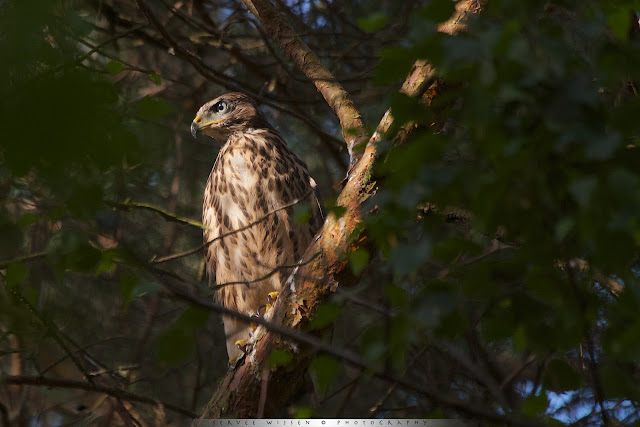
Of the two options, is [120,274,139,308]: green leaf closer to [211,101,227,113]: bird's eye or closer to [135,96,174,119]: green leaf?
[135,96,174,119]: green leaf

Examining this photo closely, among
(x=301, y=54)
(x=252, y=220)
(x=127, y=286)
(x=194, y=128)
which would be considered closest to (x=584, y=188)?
(x=127, y=286)

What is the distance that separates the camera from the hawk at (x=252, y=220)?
163 inches

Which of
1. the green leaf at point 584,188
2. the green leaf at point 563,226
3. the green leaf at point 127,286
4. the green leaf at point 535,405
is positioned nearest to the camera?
the green leaf at point 584,188

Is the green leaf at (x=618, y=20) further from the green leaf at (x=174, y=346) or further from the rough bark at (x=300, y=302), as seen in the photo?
the rough bark at (x=300, y=302)

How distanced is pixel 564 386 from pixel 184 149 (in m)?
4.45

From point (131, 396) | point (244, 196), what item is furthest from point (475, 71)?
point (244, 196)

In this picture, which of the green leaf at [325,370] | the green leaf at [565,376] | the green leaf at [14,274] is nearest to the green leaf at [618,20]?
the green leaf at [565,376]

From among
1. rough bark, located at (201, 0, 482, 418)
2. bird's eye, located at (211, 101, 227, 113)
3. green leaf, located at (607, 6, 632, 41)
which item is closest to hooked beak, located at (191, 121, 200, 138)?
bird's eye, located at (211, 101, 227, 113)

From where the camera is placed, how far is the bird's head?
15.4 ft

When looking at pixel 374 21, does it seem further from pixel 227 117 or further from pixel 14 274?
pixel 227 117

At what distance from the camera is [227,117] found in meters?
4.74

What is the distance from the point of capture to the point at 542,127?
138 cm

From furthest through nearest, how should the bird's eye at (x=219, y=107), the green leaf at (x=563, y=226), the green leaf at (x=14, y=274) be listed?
1. the bird's eye at (x=219, y=107)
2. the green leaf at (x=14, y=274)
3. the green leaf at (x=563, y=226)

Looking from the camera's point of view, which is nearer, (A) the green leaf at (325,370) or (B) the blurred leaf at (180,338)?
(B) the blurred leaf at (180,338)
